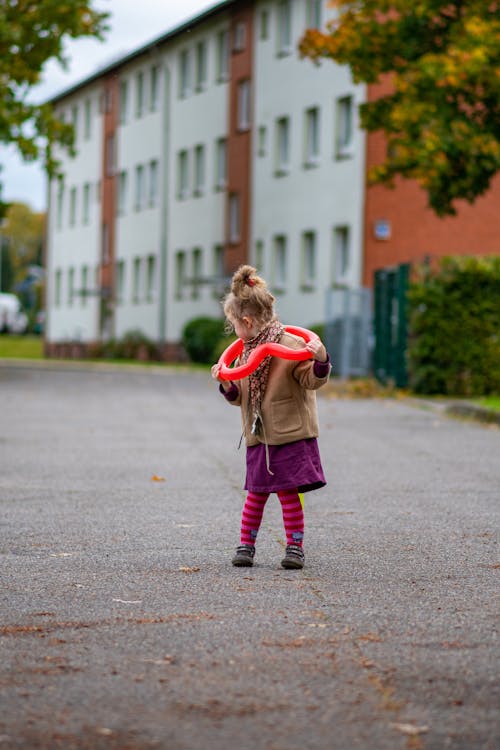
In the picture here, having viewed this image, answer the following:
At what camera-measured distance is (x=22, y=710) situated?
4.45 metres

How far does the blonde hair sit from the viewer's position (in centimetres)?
721

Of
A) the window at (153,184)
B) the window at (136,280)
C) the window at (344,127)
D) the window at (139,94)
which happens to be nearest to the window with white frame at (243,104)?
the window at (344,127)

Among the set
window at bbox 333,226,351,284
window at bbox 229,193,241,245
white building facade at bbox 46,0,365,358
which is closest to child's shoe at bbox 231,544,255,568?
white building facade at bbox 46,0,365,358

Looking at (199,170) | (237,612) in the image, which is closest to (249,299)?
(237,612)

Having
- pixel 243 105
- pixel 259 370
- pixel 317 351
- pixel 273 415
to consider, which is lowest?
pixel 273 415

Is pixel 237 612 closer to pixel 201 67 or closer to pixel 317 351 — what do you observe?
pixel 317 351

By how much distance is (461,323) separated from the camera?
23766mm

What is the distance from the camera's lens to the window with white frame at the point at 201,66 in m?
55.5

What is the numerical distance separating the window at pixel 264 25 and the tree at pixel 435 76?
820 inches

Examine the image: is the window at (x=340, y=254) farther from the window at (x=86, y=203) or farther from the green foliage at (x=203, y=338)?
the window at (x=86, y=203)

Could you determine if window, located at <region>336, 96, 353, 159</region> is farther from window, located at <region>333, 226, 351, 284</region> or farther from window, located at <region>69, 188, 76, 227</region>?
window, located at <region>69, 188, 76, 227</region>

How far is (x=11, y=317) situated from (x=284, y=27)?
6065 cm

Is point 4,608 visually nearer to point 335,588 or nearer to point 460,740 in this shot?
point 335,588

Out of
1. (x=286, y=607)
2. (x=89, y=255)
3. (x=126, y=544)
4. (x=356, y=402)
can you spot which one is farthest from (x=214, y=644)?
(x=89, y=255)
